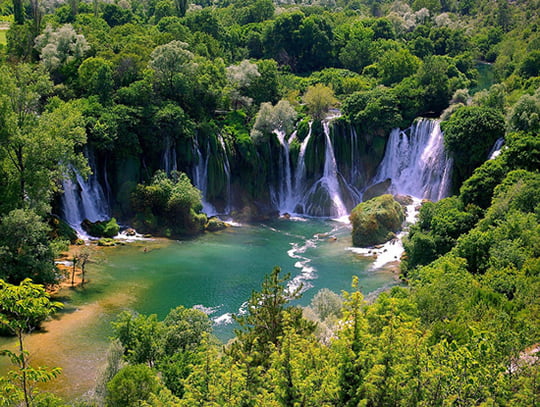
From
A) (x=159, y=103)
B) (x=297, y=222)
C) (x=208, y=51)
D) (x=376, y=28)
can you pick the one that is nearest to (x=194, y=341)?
(x=297, y=222)

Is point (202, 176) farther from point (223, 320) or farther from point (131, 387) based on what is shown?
point (131, 387)

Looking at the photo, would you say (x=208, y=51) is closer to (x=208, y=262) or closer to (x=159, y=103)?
(x=159, y=103)

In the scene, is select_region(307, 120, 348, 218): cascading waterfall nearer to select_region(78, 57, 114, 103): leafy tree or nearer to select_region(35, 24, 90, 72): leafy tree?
select_region(78, 57, 114, 103): leafy tree

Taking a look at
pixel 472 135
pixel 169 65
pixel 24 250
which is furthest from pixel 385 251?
pixel 169 65

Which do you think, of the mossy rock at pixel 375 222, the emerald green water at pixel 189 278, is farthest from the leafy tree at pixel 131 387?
the mossy rock at pixel 375 222

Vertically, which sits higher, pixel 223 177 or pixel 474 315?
pixel 223 177

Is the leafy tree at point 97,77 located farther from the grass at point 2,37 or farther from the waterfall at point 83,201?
the grass at point 2,37
